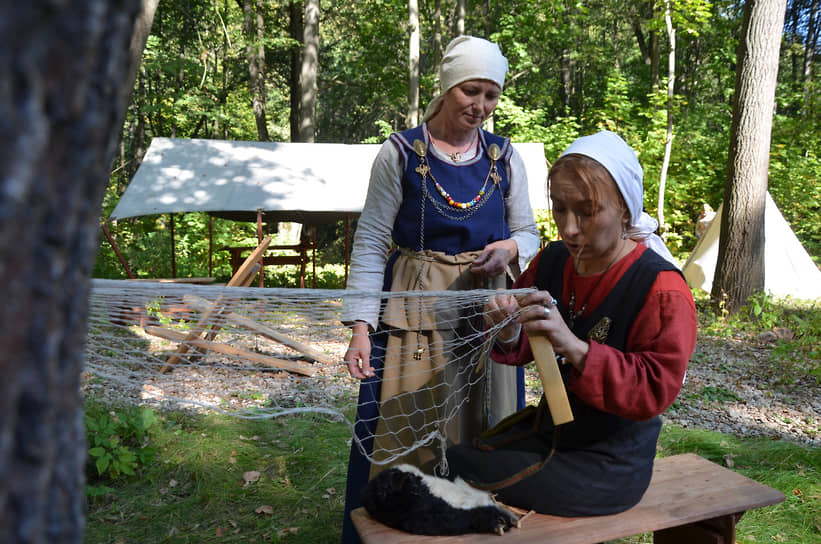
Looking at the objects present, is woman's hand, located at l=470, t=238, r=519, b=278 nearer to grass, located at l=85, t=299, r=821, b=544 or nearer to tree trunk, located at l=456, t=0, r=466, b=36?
grass, located at l=85, t=299, r=821, b=544

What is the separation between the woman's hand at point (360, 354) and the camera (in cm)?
208

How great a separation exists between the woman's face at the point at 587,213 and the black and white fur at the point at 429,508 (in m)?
0.75

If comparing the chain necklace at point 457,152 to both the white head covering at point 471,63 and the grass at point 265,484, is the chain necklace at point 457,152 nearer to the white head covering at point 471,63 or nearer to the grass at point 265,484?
the white head covering at point 471,63

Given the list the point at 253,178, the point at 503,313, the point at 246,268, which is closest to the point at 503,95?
the point at 253,178

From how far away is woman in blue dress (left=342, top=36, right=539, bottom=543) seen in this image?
209cm

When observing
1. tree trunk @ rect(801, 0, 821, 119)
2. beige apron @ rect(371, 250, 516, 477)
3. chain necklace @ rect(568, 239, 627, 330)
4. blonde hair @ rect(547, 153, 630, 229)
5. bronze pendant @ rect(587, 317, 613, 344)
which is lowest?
beige apron @ rect(371, 250, 516, 477)

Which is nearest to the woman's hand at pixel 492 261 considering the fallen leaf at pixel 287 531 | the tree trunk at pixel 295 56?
the fallen leaf at pixel 287 531

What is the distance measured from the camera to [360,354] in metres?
2.09

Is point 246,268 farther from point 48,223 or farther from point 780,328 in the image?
point 780,328

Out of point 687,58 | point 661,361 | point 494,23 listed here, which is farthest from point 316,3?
point 687,58

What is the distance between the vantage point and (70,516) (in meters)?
0.56

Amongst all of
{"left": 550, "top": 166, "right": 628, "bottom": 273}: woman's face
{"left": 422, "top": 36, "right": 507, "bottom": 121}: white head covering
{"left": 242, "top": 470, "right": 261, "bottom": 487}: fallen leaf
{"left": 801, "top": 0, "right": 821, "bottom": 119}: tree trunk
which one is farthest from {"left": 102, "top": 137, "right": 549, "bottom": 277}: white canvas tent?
{"left": 801, "top": 0, "right": 821, "bottom": 119}: tree trunk

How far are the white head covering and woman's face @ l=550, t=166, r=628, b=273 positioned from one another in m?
0.56

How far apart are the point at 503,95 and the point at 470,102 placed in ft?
49.5
